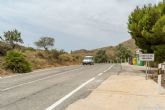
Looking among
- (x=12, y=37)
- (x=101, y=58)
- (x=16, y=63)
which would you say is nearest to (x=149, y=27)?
(x=16, y=63)

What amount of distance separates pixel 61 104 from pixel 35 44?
75233mm

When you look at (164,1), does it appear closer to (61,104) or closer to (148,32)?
(148,32)

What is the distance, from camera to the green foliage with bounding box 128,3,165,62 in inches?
1463

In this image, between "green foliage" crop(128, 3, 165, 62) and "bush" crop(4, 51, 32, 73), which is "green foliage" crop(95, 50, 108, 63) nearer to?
"green foliage" crop(128, 3, 165, 62)

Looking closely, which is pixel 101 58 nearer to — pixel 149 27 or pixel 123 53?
pixel 123 53

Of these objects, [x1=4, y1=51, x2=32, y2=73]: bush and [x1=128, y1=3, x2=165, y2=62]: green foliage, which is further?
[x1=4, y1=51, x2=32, y2=73]: bush

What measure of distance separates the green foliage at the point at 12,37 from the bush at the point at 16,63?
1885 centimetres

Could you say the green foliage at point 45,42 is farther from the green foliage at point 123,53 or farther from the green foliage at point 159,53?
the green foliage at point 159,53

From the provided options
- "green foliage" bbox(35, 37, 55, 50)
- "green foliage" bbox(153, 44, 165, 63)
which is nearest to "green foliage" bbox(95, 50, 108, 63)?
"green foliage" bbox(35, 37, 55, 50)

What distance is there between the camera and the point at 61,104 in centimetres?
1340

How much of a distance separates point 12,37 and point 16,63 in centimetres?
2065

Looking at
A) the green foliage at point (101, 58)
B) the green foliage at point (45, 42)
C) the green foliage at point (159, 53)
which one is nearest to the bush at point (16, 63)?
the green foliage at point (159, 53)

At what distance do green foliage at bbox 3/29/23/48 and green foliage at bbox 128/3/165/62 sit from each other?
22.9m

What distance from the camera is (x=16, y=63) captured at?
38812 millimetres
